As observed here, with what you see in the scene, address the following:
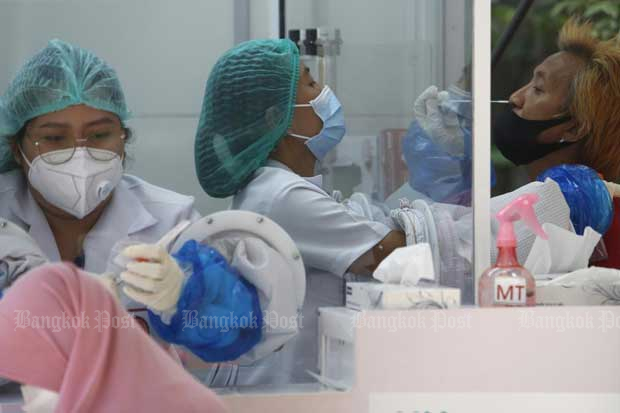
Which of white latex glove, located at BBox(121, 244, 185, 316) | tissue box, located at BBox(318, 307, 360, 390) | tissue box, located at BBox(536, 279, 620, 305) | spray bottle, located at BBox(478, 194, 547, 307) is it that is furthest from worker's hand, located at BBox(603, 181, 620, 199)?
white latex glove, located at BBox(121, 244, 185, 316)

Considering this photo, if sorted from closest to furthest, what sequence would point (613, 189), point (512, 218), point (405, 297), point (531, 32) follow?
point (405, 297), point (512, 218), point (613, 189), point (531, 32)

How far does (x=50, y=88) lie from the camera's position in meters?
1.85

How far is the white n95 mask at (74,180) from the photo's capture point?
186 cm

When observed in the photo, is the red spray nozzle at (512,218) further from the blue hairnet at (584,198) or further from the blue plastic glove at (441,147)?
the blue hairnet at (584,198)

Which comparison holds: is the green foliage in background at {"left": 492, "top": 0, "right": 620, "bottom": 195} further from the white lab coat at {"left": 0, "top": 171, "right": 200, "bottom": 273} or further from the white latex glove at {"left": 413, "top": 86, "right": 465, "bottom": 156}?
the white lab coat at {"left": 0, "top": 171, "right": 200, "bottom": 273}

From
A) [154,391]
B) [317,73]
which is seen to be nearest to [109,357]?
[154,391]

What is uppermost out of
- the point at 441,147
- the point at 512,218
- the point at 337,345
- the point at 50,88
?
the point at 50,88

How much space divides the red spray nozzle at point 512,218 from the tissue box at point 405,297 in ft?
0.47

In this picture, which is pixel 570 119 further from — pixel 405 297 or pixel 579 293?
pixel 405 297

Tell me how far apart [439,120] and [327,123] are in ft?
0.79

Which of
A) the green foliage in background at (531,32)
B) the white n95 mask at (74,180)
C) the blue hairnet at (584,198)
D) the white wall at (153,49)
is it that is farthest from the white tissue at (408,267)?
the green foliage in background at (531,32)

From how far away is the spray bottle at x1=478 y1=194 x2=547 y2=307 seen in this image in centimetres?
183

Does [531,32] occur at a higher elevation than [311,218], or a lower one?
higher

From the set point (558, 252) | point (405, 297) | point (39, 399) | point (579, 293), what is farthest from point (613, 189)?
point (39, 399)
